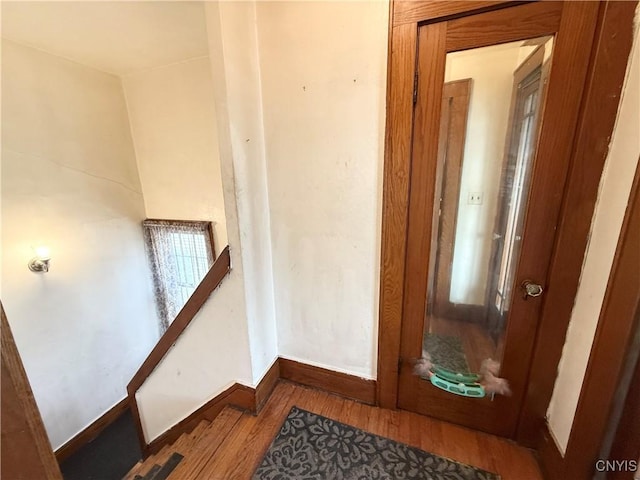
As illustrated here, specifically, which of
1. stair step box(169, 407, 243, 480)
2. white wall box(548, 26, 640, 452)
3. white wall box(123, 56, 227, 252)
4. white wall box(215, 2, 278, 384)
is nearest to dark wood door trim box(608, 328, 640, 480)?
white wall box(548, 26, 640, 452)

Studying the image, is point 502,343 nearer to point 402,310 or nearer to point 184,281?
point 402,310

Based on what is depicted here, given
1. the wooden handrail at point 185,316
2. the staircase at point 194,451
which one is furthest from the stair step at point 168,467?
the wooden handrail at point 185,316

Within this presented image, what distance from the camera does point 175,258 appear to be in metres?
3.03

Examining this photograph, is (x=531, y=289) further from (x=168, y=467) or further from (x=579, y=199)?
(x=168, y=467)

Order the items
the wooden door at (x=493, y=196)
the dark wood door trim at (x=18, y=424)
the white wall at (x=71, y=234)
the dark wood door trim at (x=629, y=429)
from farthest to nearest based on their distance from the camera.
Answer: the white wall at (x=71, y=234) → the wooden door at (x=493, y=196) → the dark wood door trim at (x=629, y=429) → the dark wood door trim at (x=18, y=424)

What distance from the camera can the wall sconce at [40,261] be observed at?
2.19 m

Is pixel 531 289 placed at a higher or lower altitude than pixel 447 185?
lower

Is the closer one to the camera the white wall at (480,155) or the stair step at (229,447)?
the white wall at (480,155)

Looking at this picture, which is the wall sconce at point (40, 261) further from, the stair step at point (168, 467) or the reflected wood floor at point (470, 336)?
the reflected wood floor at point (470, 336)

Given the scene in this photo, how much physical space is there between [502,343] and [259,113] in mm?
1598

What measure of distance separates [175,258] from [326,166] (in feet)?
7.87

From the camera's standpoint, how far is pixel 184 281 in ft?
10.0

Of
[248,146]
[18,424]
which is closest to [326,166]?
[248,146]

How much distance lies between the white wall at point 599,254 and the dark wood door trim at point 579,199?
0.02 meters
